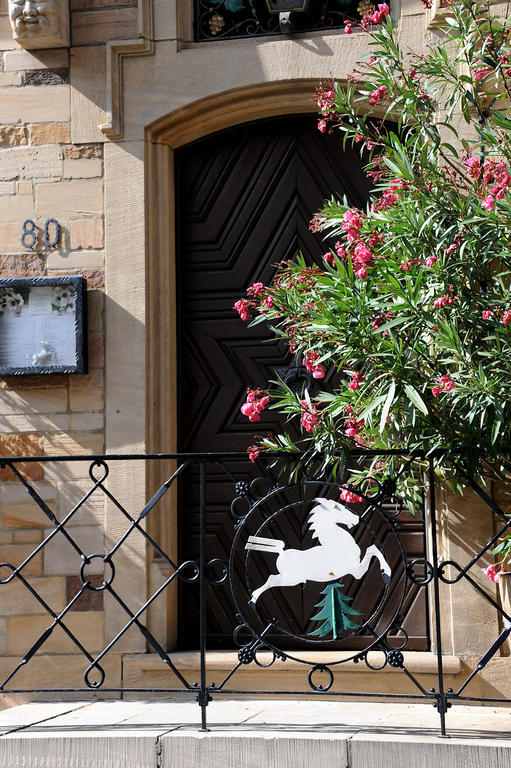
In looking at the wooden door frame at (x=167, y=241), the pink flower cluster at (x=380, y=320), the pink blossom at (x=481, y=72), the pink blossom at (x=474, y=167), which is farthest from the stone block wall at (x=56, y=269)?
the pink blossom at (x=474, y=167)

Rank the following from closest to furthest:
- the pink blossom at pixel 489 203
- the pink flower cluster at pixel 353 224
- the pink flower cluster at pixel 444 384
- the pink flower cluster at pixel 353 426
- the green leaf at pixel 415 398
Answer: the green leaf at pixel 415 398
the pink flower cluster at pixel 444 384
the pink blossom at pixel 489 203
the pink flower cluster at pixel 353 224
the pink flower cluster at pixel 353 426

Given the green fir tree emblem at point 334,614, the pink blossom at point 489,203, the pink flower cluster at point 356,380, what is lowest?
the green fir tree emblem at point 334,614

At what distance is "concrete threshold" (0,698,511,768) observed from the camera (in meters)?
3.79

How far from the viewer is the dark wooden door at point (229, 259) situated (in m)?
5.79

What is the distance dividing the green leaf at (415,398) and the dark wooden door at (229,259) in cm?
173

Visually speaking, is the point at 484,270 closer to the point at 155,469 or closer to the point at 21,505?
the point at 155,469

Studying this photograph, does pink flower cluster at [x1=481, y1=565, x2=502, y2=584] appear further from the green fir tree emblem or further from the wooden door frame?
the wooden door frame

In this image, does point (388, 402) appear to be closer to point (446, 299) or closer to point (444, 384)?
point (444, 384)

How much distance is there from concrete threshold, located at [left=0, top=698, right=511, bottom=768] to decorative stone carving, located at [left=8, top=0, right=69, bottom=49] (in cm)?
359

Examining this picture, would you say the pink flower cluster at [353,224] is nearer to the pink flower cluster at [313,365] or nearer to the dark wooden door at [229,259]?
the pink flower cluster at [313,365]

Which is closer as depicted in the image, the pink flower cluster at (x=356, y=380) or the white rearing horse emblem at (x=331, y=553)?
the white rearing horse emblem at (x=331, y=553)

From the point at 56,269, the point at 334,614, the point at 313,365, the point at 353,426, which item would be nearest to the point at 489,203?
the point at 313,365

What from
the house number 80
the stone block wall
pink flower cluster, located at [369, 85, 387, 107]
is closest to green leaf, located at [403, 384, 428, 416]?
pink flower cluster, located at [369, 85, 387, 107]

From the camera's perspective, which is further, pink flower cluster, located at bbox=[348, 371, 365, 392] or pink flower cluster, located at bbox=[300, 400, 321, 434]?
pink flower cluster, located at bbox=[300, 400, 321, 434]
